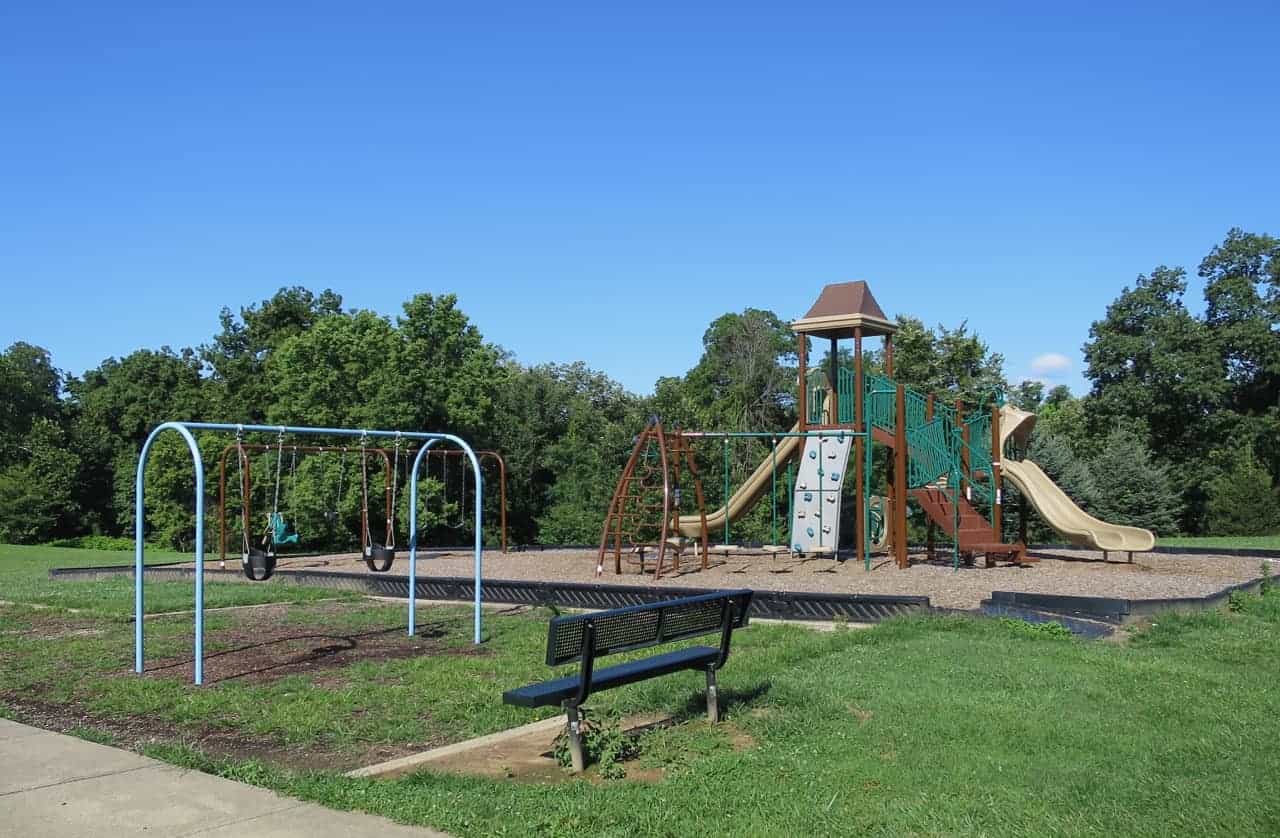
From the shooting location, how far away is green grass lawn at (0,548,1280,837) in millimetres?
4672

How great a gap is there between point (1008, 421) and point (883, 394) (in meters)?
3.14

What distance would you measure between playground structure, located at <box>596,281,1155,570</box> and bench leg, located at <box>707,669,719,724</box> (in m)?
9.10

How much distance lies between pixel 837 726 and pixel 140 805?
3.62 metres

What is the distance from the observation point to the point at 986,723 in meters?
6.16

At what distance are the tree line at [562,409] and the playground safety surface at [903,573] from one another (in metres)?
7.92

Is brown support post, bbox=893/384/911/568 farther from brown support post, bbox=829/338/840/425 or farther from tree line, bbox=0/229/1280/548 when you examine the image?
tree line, bbox=0/229/1280/548

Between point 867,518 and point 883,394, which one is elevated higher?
point 883,394

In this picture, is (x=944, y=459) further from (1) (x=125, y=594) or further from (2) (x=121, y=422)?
(2) (x=121, y=422)

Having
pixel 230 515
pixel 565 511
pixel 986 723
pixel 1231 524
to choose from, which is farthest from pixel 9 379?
pixel 986 723

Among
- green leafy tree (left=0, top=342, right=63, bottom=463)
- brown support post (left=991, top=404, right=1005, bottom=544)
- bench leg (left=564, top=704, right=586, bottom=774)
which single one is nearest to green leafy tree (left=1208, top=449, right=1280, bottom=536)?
brown support post (left=991, top=404, right=1005, bottom=544)

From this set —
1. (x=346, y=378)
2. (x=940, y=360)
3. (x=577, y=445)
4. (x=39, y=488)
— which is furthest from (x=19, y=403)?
(x=940, y=360)

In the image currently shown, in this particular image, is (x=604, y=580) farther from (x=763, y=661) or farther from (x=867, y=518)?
(x=763, y=661)

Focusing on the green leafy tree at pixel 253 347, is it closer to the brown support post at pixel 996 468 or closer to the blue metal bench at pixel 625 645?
the brown support post at pixel 996 468

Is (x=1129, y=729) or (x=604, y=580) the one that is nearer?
(x=1129, y=729)
